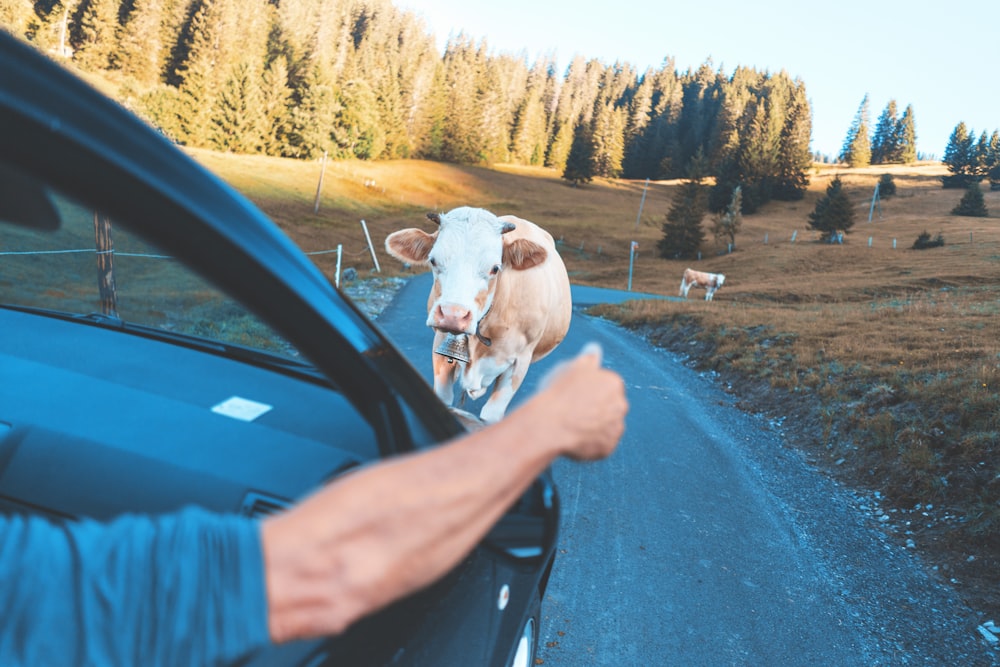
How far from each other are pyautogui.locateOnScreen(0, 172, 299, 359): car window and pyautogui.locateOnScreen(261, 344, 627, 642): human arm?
963mm

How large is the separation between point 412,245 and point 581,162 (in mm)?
89280

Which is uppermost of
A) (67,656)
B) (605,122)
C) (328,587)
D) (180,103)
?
(605,122)

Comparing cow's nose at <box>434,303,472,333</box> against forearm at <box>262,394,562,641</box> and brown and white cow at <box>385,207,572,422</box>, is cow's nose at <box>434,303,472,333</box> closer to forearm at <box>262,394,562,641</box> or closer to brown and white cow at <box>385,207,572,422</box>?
brown and white cow at <box>385,207,572,422</box>

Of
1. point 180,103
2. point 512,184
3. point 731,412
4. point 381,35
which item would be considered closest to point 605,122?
point 512,184

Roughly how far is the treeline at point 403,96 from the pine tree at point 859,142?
17.3 metres

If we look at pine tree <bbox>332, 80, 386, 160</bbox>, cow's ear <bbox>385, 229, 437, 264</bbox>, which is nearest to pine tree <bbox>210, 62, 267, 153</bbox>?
pine tree <bbox>332, 80, 386, 160</bbox>

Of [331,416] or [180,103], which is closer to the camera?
[331,416]

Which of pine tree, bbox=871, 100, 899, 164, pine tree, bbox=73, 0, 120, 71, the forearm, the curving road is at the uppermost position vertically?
pine tree, bbox=871, 100, 899, 164

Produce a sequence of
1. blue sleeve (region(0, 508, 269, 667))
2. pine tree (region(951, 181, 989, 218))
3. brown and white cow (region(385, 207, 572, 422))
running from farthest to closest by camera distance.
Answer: pine tree (region(951, 181, 989, 218)), brown and white cow (region(385, 207, 572, 422)), blue sleeve (region(0, 508, 269, 667))

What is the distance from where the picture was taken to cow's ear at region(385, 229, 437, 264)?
451cm

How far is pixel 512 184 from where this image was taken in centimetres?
8394

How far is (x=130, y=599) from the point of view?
2.36ft

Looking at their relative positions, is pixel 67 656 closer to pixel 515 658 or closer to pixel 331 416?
pixel 331 416

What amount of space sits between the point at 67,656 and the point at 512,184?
86202 mm
